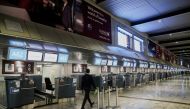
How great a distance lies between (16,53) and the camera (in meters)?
7.14

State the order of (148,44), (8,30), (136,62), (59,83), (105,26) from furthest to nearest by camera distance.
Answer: (148,44) < (136,62) < (105,26) < (59,83) < (8,30)

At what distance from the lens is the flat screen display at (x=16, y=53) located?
22.9 ft

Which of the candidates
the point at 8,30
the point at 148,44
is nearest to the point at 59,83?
the point at 8,30

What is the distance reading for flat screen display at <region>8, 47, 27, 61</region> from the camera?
6.97m

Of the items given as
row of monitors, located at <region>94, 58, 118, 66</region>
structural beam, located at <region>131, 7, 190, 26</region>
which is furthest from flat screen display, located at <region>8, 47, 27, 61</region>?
structural beam, located at <region>131, 7, 190, 26</region>

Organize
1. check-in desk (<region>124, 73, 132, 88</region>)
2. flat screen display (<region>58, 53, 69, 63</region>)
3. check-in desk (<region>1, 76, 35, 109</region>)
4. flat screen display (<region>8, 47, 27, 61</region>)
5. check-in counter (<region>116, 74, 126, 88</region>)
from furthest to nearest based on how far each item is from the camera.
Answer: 1. check-in desk (<region>124, 73, 132, 88</region>)
2. check-in counter (<region>116, 74, 126, 88</region>)
3. flat screen display (<region>58, 53, 69, 63</region>)
4. check-in desk (<region>1, 76, 35, 109</region>)
5. flat screen display (<region>8, 47, 27, 61</region>)

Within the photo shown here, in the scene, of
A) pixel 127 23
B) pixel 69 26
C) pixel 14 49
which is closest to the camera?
pixel 14 49

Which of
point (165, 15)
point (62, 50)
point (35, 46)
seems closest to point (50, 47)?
point (62, 50)

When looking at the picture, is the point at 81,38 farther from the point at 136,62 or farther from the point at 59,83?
the point at 136,62

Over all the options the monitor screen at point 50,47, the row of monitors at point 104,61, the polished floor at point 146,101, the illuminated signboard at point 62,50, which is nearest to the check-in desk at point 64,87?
the polished floor at point 146,101

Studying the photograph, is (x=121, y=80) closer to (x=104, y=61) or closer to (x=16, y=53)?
(x=104, y=61)

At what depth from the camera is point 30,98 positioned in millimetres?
8008

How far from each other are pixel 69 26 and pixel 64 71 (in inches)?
208

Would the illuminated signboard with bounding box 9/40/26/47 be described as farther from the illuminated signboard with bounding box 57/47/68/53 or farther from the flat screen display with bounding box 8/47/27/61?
the illuminated signboard with bounding box 57/47/68/53
